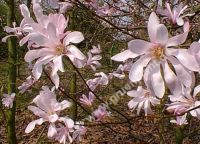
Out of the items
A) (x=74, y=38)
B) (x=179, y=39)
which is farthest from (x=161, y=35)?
(x=74, y=38)

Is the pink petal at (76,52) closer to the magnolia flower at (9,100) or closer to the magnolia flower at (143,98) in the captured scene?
the magnolia flower at (143,98)

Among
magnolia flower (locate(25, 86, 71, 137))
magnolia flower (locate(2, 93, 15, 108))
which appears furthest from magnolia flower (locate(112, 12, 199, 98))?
magnolia flower (locate(2, 93, 15, 108))

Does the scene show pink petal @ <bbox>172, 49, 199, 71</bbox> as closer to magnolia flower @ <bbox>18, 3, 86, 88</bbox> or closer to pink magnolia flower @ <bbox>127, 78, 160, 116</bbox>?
magnolia flower @ <bbox>18, 3, 86, 88</bbox>

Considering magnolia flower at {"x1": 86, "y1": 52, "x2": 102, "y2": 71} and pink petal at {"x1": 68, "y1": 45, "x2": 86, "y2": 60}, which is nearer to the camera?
pink petal at {"x1": 68, "y1": 45, "x2": 86, "y2": 60}

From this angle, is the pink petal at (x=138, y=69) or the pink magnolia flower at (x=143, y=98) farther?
the pink magnolia flower at (x=143, y=98)

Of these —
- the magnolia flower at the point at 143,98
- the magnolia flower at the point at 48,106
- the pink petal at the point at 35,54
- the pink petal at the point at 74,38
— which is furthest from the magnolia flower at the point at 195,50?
the magnolia flower at the point at 143,98

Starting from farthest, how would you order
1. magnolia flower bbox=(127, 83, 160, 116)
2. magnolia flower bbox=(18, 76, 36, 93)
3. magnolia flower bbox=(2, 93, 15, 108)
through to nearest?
1. magnolia flower bbox=(2, 93, 15, 108)
2. magnolia flower bbox=(18, 76, 36, 93)
3. magnolia flower bbox=(127, 83, 160, 116)

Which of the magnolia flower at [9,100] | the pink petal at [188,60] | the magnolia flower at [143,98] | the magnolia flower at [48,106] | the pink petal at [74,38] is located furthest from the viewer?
the magnolia flower at [9,100]
